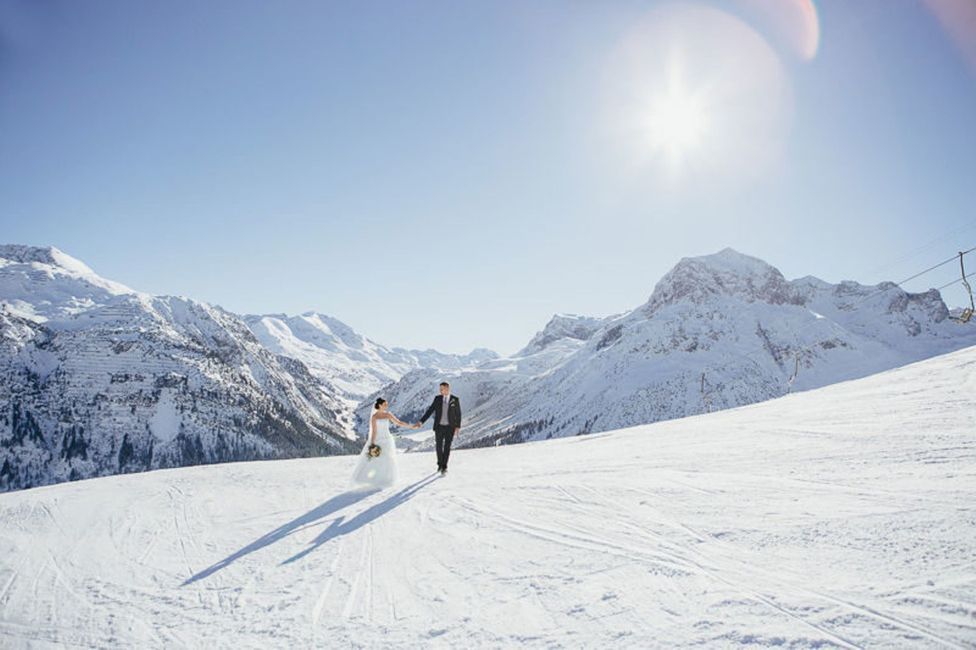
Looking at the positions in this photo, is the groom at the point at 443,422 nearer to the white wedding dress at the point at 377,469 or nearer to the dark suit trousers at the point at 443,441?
the dark suit trousers at the point at 443,441

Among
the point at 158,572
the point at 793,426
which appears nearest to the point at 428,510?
the point at 158,572

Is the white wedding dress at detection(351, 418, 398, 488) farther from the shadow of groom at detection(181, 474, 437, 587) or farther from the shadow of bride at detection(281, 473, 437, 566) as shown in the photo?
the shadow of bride at detection(281, 473, 437, 566)

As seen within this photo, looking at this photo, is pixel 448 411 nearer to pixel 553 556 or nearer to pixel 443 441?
pixel 443 441

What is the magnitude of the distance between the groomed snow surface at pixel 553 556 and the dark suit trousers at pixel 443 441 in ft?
4.18

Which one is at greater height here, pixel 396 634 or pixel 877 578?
pixel 877 578

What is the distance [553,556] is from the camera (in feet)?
22.2

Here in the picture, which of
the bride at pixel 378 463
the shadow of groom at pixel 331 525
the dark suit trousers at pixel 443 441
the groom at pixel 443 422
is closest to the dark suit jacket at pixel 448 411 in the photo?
the groom at pixel 443 422

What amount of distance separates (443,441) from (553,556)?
7.42 meters

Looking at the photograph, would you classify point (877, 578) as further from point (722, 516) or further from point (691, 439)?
point (691, 439)

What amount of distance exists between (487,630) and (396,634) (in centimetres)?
101

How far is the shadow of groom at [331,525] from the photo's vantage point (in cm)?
770

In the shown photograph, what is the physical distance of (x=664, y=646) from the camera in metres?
4.43

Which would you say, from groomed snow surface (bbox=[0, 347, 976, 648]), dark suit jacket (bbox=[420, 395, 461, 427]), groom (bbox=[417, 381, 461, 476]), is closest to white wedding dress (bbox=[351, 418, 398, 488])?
groomed snow surface (bbox=[0, 347, 976, 648])

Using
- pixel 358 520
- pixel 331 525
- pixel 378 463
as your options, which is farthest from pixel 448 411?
pixel 331 525
